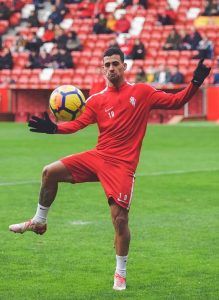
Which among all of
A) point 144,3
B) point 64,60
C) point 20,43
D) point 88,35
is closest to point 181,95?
point 64,60

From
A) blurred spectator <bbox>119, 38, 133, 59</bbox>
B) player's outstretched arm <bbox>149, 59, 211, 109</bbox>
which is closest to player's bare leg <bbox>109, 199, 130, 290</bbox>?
player's outstretched arm <bbox>149, 59, 211, 109</bbox>

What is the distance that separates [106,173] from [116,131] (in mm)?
374

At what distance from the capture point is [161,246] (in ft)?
33.9

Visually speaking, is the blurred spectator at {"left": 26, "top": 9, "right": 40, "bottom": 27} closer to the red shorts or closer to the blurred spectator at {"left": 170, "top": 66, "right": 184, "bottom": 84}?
the blurred spectator at {"left": 170, "top": 66, "right": 184, "bottom": 84}

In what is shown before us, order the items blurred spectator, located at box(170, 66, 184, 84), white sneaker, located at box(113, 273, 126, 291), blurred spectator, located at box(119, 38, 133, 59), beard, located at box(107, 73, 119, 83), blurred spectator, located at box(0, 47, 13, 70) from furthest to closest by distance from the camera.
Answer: blurred spectator, located at box(0, 47, 13, 70), blurred spectator, located at box(119, 38, 133, 59), blurred spectator, located at box(170, 66, 184, 84), beard, located at box(107, 73, 119, 83), white sneaker, located at box(113, 273, 126, 291)

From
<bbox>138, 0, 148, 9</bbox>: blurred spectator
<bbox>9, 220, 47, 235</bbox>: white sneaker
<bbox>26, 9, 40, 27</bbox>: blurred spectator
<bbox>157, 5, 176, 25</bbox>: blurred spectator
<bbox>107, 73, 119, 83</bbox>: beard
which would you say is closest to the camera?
<bbox>107, 73, 119, 83</bbox>: beard

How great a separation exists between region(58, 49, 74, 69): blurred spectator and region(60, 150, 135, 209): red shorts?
29024 mm

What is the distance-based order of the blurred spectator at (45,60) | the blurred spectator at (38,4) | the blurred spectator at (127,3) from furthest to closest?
the blurred spectator at (38,4) → the blurred spectator at (127,3) → the blurred spectator at (45,60)

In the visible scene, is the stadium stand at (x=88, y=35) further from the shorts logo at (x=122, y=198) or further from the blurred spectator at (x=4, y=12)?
the shorts logo at (x=122, y=198)

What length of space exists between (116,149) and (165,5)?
30.4m

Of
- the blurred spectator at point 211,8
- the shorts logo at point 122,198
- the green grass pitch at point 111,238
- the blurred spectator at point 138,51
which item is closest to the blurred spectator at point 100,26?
the blurred spectator at point 138,51

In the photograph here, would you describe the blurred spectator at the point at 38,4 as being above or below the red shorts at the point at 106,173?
below

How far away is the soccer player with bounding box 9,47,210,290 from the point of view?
8266mm

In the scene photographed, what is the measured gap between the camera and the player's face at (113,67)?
325 inches
